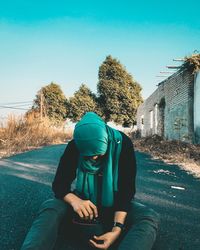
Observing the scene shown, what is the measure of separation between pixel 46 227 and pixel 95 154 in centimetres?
65

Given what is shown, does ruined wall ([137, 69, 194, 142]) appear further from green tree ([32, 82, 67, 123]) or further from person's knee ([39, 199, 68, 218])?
green tree ([32, 82, 67, 123])

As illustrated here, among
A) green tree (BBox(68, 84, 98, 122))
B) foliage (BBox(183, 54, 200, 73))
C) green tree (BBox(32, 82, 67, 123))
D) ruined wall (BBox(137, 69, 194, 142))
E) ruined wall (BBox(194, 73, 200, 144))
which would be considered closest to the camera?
ruined wall (BBox(194, 73, 200, 144))

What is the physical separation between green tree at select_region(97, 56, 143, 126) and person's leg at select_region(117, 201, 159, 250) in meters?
35.7

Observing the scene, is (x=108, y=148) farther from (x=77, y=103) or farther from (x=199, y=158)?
(x=77, y=103)

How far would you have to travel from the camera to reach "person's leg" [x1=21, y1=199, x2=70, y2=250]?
2262 millimetres

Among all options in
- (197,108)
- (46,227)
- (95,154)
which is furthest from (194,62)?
(46,227)

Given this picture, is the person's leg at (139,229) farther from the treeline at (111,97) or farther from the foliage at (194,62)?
the treeline at (111,97)

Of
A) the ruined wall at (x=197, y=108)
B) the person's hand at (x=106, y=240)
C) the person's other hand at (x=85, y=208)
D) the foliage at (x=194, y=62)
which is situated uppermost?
the foliage at (x=194, y=62)

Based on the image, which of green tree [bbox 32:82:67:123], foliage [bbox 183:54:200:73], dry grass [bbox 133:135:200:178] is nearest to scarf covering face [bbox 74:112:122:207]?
dry grass [bbox 133:135:200:178]

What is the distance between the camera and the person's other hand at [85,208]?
2672mm

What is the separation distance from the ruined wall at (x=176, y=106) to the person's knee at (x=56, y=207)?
12.0 meters

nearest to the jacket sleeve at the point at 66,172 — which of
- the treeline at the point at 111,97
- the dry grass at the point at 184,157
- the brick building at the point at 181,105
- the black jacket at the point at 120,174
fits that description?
the black jacket at the point at 120,174

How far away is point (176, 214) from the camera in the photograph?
388 centimetres

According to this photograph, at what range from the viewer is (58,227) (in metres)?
2.60
